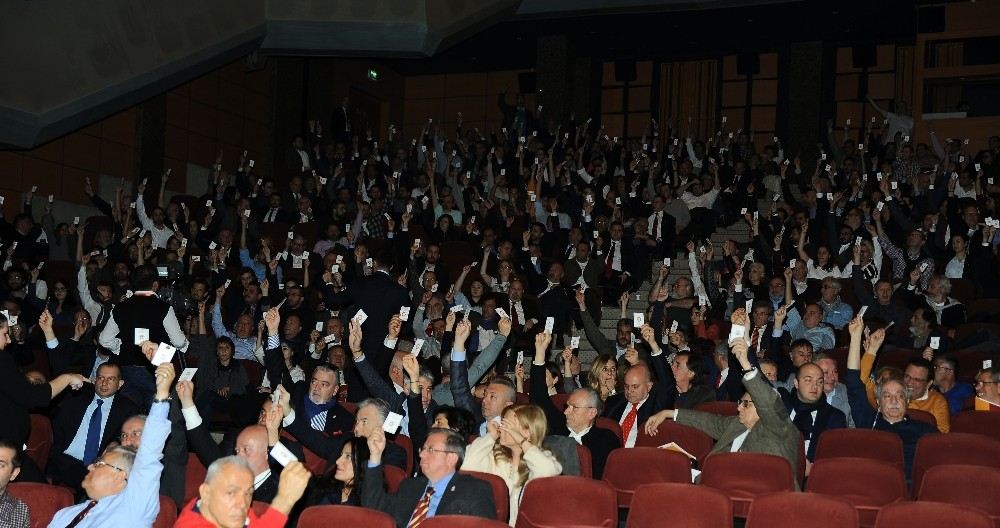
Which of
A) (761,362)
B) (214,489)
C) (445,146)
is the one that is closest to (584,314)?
(761,362)

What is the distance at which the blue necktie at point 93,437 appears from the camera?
6547 mm

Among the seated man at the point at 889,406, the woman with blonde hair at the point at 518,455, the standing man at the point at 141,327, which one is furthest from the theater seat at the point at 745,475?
the standing man at the point at 141,327

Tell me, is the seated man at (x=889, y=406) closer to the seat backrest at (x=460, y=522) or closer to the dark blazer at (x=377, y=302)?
the seat backrest at (x=460, y=522)

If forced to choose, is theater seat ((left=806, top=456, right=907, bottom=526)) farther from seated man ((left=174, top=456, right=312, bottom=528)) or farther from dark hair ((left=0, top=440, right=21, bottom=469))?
dark hair ((left=0, top=440, right=21, bottom=469))

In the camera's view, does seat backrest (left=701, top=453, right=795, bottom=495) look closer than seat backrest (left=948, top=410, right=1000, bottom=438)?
Yes

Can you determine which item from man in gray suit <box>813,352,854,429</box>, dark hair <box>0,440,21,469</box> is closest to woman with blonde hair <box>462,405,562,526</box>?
dark hair <box>0,440,21,469</box>

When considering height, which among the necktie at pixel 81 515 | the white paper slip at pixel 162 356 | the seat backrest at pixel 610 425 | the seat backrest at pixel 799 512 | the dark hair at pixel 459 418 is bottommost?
the necktie at pixel 81 515

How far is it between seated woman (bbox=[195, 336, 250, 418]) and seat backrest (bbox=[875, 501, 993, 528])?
512 cm

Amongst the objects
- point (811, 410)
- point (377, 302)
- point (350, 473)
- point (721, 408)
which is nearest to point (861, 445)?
point (811, 410)

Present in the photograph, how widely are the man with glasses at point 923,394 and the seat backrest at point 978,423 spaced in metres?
0.28

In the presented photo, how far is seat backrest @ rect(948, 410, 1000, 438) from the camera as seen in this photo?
20.9ft

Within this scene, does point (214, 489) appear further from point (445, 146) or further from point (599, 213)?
point (445, 146)

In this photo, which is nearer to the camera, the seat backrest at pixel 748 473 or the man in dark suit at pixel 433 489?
the man in dark suit at pixel 433 489

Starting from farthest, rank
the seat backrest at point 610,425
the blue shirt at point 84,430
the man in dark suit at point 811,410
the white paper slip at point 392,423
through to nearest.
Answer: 1. the blue shirt at point 84,430
2. the seat backrest at point 610,425
3. the man in dark suit at point 811,410
4. the white paper slip at point 392,423
